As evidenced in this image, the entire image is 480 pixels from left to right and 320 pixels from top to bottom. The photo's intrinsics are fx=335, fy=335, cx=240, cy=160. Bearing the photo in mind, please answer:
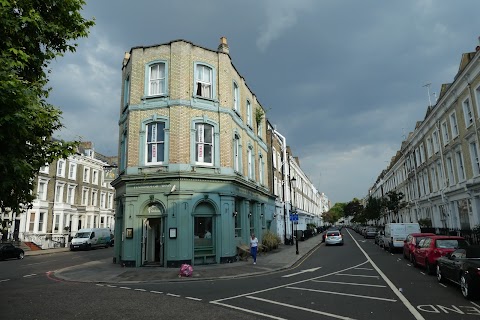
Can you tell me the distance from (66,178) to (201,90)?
3265cm

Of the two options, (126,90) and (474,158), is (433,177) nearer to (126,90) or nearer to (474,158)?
(474,158)

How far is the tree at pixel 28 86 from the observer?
19.1 ft

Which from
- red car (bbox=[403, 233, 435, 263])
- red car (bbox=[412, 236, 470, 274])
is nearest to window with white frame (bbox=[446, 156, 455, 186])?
red car (bbox=[403, 233, 435, 263])

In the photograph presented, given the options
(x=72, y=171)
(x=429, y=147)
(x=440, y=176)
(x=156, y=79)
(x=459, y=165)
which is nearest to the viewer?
(x=156, y=79)

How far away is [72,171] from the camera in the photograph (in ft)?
150

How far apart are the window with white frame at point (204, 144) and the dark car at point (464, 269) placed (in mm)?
12285

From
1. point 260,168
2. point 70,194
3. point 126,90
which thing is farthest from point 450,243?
point 70,194

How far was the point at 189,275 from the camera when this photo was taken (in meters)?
14.5

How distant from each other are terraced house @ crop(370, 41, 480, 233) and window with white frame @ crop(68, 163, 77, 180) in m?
43.5

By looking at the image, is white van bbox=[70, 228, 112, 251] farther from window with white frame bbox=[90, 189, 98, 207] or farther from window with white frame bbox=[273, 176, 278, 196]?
window with white frame bbox=[273, 176, 278, 196]

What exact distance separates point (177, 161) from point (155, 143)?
1882 millimetres

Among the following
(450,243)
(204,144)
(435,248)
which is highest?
(204,144)

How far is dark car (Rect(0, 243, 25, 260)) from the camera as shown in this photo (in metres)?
26.0

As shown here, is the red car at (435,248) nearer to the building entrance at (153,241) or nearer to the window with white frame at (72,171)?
the building entrance at (153,241)
